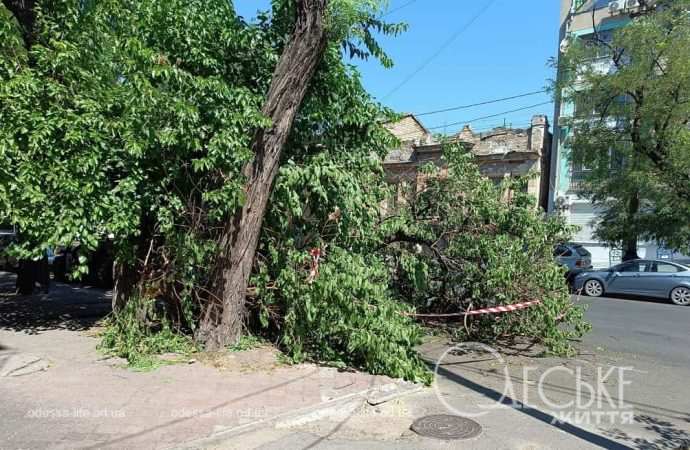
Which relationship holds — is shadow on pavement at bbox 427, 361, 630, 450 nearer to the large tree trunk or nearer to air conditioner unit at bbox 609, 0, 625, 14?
the large tree trunk

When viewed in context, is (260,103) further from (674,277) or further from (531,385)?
(674,277)

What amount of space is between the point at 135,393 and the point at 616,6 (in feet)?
96.5

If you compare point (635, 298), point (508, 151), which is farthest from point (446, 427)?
point (508, 151)

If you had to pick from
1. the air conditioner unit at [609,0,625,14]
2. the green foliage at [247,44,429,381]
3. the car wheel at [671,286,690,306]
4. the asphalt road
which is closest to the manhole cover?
the green foliage at [247,44,429,381]

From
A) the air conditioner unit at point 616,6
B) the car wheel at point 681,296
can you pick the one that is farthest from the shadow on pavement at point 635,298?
the air conditioner unit at point 616,6

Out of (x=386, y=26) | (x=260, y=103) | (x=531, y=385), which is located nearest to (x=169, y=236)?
(x=260, y=103)

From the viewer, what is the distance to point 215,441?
4.66m

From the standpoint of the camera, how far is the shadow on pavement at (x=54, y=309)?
9445mm

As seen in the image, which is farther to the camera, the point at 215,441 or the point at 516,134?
the point at 516,134

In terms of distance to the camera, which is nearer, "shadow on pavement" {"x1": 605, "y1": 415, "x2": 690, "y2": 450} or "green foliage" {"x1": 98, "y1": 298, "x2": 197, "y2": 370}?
"shadow on pavement" {"x1": 605, "y1": 415, "x2": 690, "y2": 450}

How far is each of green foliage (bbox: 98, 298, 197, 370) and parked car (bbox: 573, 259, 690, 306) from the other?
13.0m

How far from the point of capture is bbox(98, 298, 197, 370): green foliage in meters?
7.21

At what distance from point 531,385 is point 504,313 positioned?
6.63 feet

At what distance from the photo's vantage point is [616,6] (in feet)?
88.0
